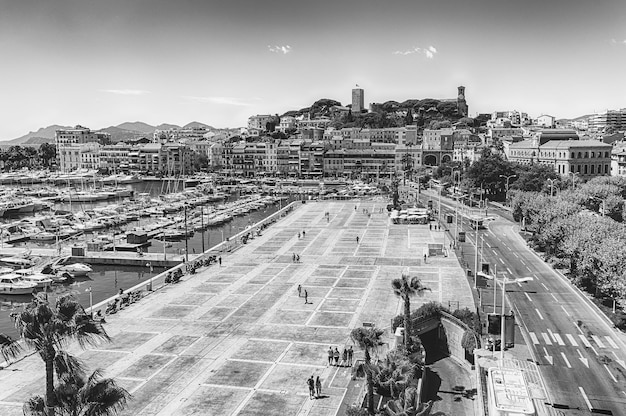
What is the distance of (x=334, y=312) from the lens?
45.8m

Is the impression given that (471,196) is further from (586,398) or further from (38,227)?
(586,398)

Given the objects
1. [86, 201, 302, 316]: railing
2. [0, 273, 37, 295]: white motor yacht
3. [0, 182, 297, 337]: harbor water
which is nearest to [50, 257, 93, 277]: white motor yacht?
[0, 182, 297, 337]: harbor water

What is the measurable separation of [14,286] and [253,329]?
2968 centimetres

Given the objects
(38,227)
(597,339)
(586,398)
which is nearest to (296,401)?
(586,398)

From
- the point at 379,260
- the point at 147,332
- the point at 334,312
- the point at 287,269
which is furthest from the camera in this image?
the point at 379,260

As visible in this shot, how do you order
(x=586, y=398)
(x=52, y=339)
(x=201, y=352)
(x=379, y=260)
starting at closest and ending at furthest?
(x=52, y=339) → (x=586, y=398) → (x=201, y=352) → (x=379, y=260)

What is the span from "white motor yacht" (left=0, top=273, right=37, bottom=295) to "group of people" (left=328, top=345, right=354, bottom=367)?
121 feet

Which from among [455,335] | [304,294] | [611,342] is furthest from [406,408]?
[304,294]

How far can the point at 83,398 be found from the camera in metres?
17.0

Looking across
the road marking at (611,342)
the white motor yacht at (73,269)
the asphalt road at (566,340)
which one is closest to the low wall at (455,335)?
the asphalt road at (566,340)

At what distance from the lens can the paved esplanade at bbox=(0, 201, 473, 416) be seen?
31.4 meters

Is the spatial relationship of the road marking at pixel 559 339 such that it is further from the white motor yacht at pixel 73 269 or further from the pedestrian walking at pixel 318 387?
the white motor yacht at pixel 73 269

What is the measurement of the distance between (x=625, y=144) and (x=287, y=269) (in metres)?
104

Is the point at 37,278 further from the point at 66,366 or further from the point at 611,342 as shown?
the point at 611,342
